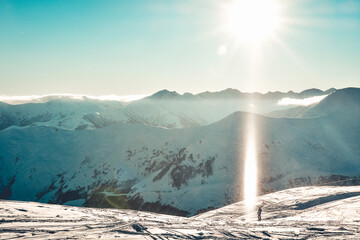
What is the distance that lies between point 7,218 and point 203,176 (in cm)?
4484

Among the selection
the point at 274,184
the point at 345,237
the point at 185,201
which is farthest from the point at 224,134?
the point at 345,237

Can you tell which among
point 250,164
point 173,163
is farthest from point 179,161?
point 250,164

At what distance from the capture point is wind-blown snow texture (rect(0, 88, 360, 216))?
5156cm

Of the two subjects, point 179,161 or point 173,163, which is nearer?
point 179,161

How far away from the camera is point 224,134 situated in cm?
6894

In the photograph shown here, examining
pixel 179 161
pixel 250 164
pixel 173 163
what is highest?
pixel 250 164

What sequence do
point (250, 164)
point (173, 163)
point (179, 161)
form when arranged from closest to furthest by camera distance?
point (250, 164)
point (179, 161)
point (173, 163)

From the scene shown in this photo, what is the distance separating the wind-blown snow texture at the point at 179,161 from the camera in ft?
169

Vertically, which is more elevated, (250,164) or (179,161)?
(250,164)

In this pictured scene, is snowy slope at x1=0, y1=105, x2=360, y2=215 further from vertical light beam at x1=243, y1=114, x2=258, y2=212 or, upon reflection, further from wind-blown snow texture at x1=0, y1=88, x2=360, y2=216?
vertical light beam at x1=243, y1=114, x2=258, y2=212

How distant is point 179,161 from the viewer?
64.6m

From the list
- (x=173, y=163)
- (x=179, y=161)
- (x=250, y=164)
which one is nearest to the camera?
(x=250, y=164)

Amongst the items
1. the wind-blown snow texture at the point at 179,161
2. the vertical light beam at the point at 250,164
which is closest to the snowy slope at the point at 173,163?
the wind-blown snow texture at the point at 179,161

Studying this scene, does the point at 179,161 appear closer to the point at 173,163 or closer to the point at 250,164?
the point at 173,163
